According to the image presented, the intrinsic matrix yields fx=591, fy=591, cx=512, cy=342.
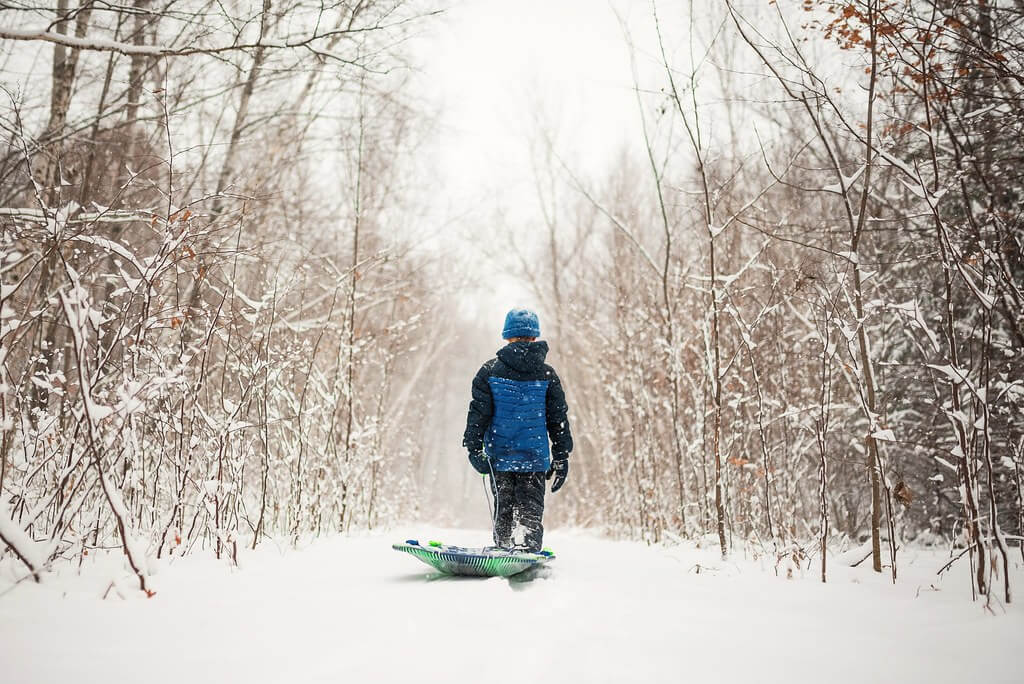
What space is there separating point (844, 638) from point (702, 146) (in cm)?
315

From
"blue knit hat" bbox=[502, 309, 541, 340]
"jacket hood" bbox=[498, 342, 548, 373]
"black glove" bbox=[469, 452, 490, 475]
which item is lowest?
"black glove" bbox=[469, 452, 490, 475]

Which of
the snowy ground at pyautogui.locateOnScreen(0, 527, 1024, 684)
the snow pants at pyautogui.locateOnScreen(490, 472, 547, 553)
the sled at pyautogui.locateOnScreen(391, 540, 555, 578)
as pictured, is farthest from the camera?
the snow pants at pyautogui.locateOnScreen(490, 472, 547, 553)

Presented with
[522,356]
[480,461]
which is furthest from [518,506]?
[522,356]

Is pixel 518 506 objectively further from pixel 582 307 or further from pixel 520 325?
pixel 582 307

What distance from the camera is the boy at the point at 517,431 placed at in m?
3.68

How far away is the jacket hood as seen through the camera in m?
3.75

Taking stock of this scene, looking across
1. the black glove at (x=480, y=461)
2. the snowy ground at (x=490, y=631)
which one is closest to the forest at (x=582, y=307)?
the snowy ground at (x=490, y=631)

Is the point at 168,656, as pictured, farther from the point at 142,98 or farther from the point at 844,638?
the point at 142,98

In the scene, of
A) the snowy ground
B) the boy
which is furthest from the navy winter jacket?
the snowy ground

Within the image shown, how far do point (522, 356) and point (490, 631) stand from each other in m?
1.97

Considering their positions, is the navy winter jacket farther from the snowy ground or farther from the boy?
the snowy ground

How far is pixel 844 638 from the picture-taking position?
6.52 feet

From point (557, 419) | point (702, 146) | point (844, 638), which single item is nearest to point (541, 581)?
point (557, 419)

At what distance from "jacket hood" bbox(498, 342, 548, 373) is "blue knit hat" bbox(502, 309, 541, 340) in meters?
0.07
